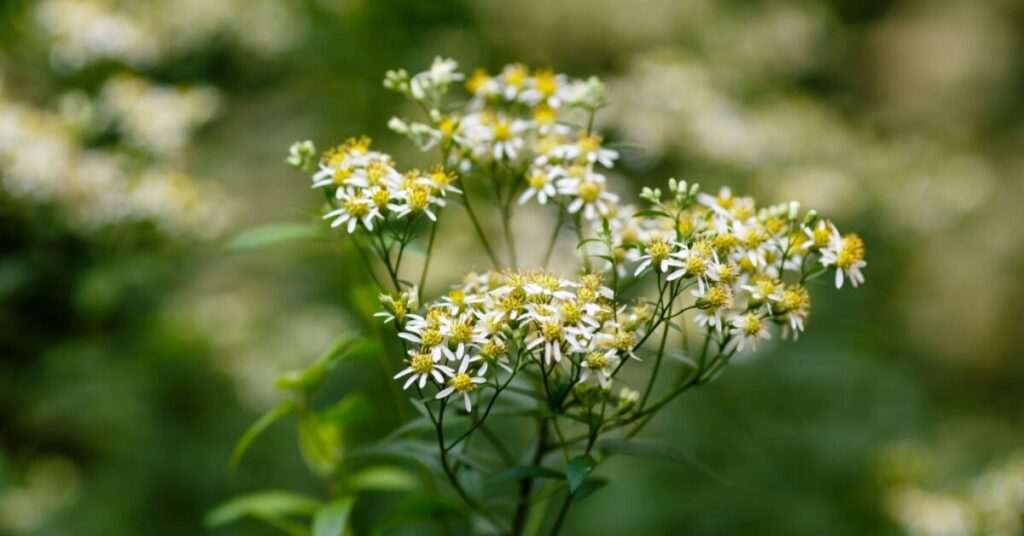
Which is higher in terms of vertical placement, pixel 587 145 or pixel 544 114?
pixel 544 114

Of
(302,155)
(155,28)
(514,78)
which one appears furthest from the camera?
(155,28)

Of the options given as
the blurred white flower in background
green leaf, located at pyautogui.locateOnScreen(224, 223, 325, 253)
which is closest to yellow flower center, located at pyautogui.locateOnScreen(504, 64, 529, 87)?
green leaf, located at pyautogui.locateOnScreen(224, 223, 325, 253)

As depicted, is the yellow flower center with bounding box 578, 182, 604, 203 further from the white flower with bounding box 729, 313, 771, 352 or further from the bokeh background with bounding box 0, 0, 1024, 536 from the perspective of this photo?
the bokeh background with bounding box 0, 0, 1024, 536

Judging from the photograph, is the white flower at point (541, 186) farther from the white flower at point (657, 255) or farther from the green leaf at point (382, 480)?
the green leaf at point (382, 480)

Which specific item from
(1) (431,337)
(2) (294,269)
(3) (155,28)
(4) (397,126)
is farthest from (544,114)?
(2) (294,269)

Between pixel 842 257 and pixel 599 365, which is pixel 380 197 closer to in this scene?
pixel 599 365

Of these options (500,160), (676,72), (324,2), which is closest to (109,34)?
(324,2)

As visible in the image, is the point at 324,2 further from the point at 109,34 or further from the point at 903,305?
the point at 903,305
